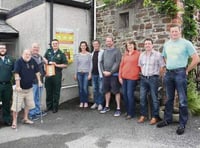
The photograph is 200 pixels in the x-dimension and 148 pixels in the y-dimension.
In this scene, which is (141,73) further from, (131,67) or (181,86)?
(181,86)

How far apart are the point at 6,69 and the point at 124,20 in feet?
12.7

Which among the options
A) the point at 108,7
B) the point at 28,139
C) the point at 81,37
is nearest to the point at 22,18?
the point at 81,37

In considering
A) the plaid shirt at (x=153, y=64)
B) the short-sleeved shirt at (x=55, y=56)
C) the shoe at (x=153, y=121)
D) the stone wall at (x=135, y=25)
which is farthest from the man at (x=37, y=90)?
the shoe at (x=153, y=121)

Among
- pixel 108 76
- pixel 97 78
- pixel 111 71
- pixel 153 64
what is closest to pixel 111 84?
pixel 108 76

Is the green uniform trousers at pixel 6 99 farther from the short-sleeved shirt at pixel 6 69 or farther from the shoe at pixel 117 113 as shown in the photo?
the shoe at pixel 117 113

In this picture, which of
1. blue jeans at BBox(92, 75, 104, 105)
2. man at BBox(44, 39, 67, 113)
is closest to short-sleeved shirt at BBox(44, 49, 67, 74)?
man at BBox(44, 39, 67, 113)

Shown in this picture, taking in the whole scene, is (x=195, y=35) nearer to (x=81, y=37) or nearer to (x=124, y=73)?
(x=124, y=73)

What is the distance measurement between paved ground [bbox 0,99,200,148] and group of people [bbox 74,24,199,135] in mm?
302

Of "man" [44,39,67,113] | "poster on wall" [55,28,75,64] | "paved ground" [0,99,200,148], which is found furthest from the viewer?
"poster on wall" [55,28,75,64]

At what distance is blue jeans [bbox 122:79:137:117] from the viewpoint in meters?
7.52

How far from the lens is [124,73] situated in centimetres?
759

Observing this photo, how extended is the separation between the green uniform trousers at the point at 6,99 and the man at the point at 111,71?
7.56 ft

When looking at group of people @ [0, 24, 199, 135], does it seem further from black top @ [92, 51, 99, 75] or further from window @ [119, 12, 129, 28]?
window @ [119, 12, 129, 28]

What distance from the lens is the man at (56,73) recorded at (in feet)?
27.8
